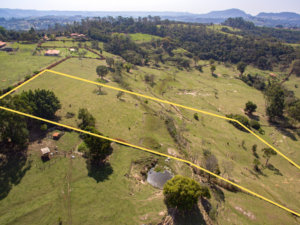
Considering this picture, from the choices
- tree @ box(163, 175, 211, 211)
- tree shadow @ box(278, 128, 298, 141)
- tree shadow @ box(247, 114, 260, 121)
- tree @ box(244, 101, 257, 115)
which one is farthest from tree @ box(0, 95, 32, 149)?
tree shadow @ box(278, 128, 298, 141)

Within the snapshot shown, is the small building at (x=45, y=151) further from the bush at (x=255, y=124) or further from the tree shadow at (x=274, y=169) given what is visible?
the bush at (x=255, y=124)

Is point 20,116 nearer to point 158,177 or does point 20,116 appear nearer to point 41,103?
point 41,103

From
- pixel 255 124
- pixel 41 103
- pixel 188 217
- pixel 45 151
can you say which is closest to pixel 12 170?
pixel 45 151

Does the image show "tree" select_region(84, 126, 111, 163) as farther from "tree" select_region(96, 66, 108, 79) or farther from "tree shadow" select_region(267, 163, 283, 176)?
"tree" select_region(96, 66, 108, 79)

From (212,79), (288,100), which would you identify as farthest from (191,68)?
(288,100)

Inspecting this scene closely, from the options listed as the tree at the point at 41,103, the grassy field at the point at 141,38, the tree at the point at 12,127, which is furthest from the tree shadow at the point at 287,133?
the grassy field at the point at 141,38

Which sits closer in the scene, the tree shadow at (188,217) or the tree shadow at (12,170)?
the tree shadow at (188,217)
